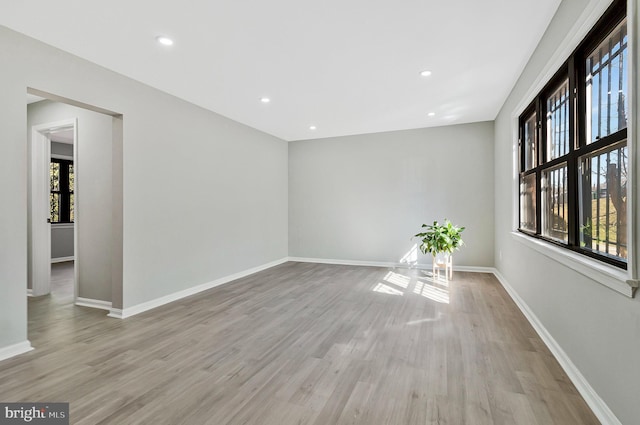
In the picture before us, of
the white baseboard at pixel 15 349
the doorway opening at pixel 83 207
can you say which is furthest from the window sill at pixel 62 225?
the white baseboard at pixel 15 349

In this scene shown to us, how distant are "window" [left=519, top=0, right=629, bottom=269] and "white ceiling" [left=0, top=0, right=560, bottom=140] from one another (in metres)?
0.63

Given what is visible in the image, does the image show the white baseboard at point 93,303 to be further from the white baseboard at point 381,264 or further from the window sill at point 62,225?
the window sill at point 62,225

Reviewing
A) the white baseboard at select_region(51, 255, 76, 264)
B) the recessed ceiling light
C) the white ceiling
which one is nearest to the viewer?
the white ceiling

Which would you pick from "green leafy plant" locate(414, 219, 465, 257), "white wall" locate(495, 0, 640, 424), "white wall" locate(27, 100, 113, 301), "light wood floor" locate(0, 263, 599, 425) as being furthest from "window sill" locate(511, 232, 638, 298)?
"white wall" locate(27, 100, 113, 301)

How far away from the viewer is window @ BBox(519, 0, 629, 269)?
1.73 m

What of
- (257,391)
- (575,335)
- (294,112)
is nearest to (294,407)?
(257,391)

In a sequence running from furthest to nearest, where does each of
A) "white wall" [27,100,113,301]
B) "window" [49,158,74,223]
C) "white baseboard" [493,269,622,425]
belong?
"window" [49,158,74,223] < "white wall" [27,100,113,301] < "white baseboard" [493,269,622,425]

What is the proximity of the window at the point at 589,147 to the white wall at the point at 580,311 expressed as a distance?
0.18 meters

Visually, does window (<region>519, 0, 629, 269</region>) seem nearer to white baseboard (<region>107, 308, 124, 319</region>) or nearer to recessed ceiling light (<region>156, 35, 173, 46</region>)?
recessed ceiling light (<region>156, 35, 173, 46</region>)

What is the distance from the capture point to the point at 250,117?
5.13 m

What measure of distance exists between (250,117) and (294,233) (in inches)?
111

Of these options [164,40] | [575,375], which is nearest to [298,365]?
[575,375]

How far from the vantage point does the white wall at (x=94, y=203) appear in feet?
12.4
